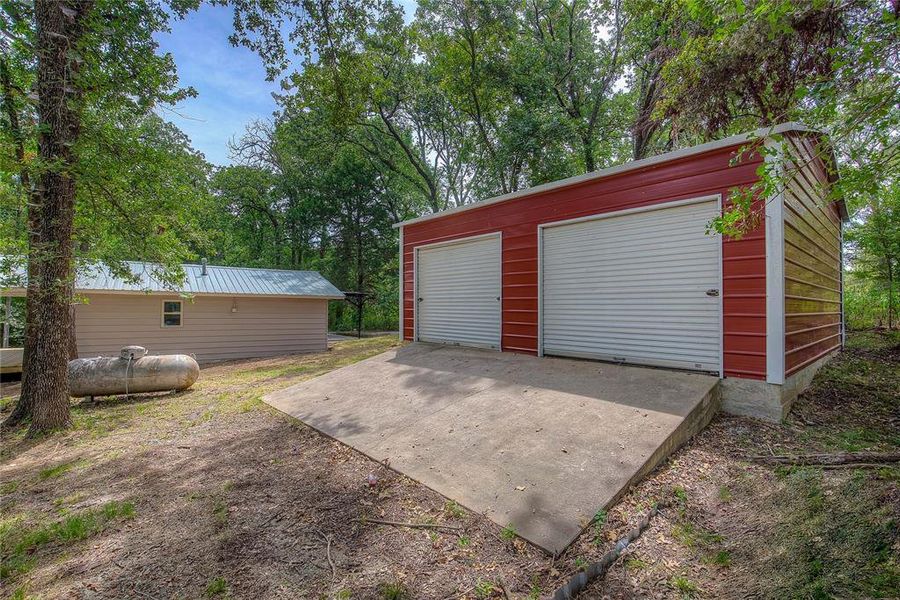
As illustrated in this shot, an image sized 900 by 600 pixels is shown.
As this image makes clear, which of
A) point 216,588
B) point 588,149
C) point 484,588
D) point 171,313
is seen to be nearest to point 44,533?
point 216,588

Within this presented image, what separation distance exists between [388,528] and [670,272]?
438 cm

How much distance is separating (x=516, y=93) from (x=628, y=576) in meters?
13.1

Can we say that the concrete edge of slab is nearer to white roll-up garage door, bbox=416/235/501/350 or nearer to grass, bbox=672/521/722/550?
grass, bbox=672/521/722/550

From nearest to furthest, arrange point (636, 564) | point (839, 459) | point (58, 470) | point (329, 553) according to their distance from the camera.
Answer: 1. point (636, 564)
2. point (329, 553)
3. point (839, 459)
4. point (58, 470)

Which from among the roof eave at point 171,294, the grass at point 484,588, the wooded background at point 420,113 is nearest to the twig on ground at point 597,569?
the grass at point 484,588

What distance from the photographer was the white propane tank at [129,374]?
5961 millimetres

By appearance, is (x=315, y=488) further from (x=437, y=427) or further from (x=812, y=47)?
(x=812, y=47)

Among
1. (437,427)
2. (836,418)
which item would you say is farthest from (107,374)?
(836,418)

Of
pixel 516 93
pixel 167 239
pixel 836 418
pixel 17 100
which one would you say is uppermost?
pixel 516 93

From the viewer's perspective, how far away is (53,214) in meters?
4.54

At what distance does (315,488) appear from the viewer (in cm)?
311

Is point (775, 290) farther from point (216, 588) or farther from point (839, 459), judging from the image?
point (216, 588)

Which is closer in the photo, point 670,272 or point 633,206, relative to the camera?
point 670,272

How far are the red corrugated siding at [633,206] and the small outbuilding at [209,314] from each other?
254 inches
